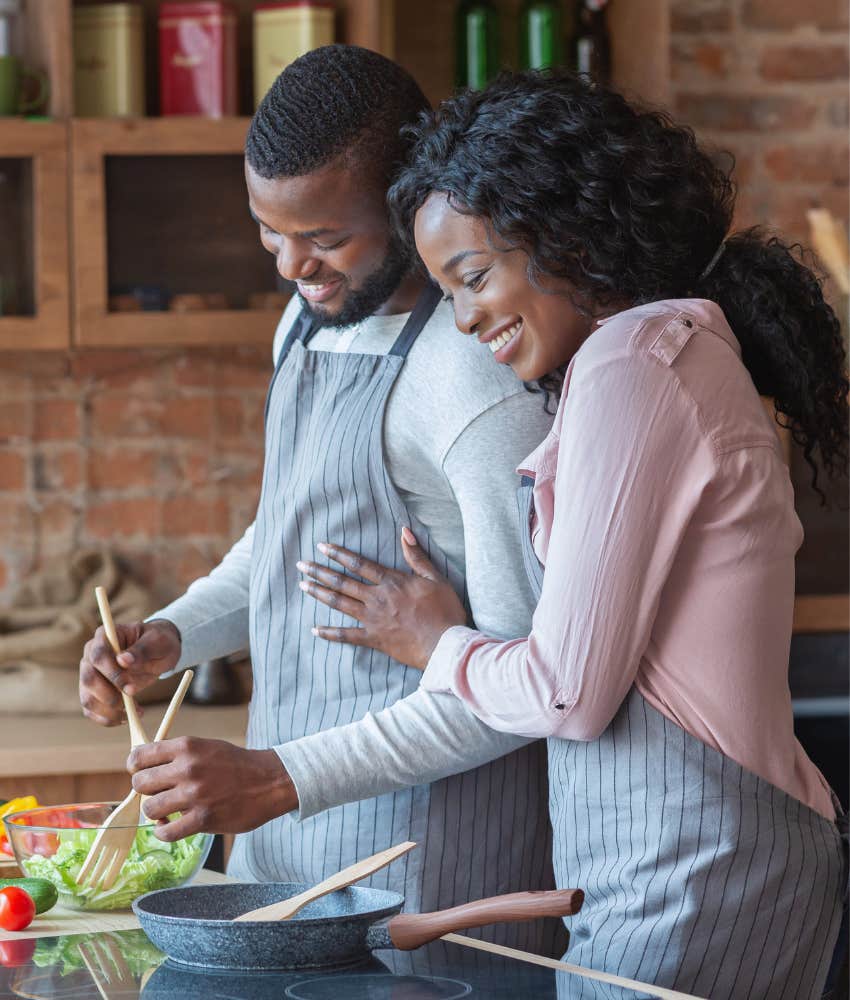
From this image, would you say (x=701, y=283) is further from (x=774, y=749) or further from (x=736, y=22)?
(x=736, y=22)

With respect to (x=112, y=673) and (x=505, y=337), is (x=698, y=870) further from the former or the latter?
(x=112, y=673)

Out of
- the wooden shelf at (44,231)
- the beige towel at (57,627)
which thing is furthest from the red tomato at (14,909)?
the wooden shelf at (44,231)

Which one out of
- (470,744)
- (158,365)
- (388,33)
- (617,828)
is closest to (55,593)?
(158,365)

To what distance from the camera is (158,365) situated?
314cm

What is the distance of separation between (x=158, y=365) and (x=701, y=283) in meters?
2.01

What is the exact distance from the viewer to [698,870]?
119 cm

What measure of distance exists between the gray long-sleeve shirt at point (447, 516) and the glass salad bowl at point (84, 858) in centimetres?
17

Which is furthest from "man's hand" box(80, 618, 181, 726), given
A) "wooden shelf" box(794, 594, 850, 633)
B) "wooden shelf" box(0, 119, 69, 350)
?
"wooden shelf" box(794, 594, 850, 633)

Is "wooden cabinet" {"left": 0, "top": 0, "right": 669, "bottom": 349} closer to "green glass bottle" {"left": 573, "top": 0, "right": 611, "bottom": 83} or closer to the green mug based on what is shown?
the green mug

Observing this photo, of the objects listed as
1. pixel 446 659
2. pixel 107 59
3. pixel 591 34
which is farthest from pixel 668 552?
pixel 591 34

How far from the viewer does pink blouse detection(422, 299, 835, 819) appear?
1.15m

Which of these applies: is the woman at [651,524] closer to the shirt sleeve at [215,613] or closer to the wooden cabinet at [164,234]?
the shirt sleeve at [215,613]

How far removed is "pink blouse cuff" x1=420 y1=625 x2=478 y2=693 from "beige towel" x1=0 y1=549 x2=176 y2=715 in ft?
5.02

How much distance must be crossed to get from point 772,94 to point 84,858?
7.57 ft
